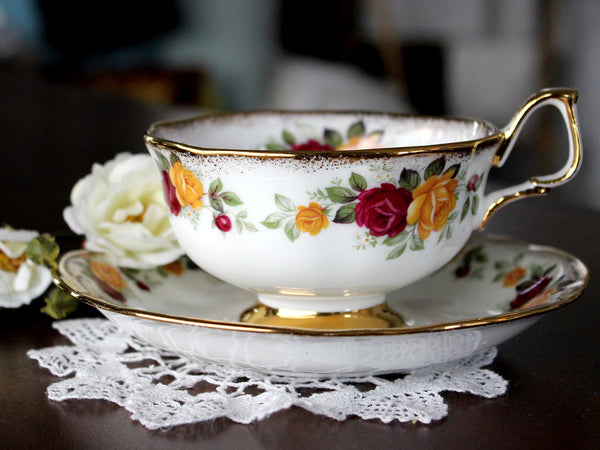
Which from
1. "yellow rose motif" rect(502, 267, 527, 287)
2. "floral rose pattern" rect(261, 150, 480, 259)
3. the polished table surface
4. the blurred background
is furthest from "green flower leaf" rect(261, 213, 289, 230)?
the blurred background

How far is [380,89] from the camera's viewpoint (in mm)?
2041

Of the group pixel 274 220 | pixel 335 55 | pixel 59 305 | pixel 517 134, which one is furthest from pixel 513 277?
pixel 335 55

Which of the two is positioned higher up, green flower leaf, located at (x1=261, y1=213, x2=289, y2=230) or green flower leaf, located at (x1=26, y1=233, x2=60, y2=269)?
green flower leaf, located at (x1=261, y1=213, x2=289, y2=230)

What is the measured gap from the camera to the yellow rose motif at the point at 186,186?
1.51ft

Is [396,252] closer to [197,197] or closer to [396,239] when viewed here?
[396,239]

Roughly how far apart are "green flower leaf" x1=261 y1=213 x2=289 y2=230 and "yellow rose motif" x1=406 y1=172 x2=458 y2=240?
0.25 feet

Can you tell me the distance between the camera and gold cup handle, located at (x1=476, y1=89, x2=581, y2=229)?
498mm

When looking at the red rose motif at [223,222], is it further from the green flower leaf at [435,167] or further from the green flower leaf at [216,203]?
the green flower leaf at [435,167]

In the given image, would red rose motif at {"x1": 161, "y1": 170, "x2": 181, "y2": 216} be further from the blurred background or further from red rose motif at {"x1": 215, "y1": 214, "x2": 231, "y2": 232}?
the blurred background

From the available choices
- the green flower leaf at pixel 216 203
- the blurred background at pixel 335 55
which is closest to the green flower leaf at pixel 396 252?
the green flower leaf at pixel 216 203

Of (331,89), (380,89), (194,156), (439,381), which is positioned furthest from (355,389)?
(380,89)

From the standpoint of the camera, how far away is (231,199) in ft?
1.46

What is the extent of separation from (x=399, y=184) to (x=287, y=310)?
5.0 inches

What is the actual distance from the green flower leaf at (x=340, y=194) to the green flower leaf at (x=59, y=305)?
210 mm
